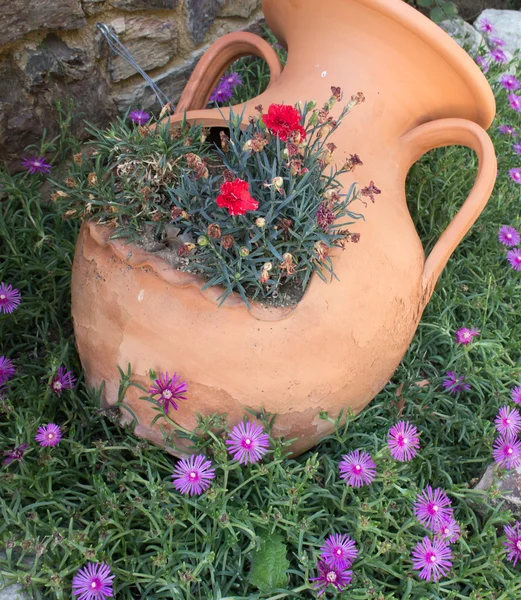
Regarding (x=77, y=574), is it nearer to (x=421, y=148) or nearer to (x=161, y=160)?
(x=161, y=160)

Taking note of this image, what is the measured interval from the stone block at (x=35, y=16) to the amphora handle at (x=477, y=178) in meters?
0.86

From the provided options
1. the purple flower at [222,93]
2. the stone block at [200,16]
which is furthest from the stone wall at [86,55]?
the purple flower at [222,93]

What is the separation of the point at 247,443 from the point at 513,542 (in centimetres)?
59

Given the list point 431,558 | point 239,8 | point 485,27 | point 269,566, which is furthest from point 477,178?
point 485,27

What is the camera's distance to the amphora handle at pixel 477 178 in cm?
124

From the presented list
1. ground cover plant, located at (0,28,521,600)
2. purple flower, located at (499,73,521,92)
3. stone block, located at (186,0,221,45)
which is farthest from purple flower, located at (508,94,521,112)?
stone block, located at (186,0,221,45)

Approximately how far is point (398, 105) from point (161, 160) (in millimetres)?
527

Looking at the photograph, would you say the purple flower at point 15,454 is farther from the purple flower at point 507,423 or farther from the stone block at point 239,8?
the stone block at point 239,8

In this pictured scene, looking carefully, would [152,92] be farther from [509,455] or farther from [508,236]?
[509,455]

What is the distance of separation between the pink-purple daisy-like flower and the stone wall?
42.0 inches

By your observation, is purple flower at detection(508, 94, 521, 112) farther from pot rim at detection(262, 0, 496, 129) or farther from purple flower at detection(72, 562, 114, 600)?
purple flower at detection(72, 562, 114, 600)

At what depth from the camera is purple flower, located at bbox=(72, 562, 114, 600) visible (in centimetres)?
99

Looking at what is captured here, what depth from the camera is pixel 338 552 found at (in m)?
1.07

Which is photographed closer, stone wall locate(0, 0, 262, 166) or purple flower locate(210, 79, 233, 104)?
stone wall locate(0, 0, 262, 166)
